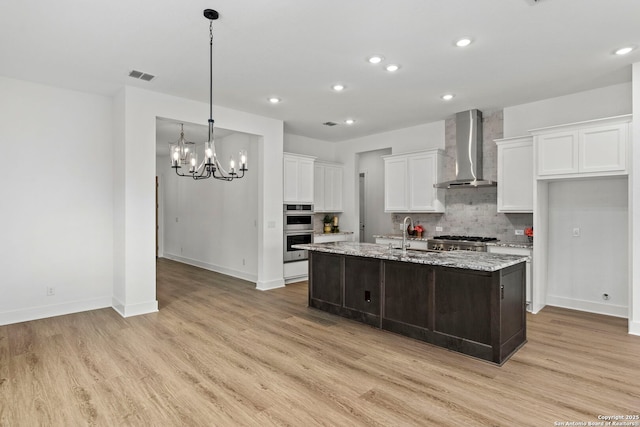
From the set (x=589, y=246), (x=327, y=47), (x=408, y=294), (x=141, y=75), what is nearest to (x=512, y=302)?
(x=408, y=294)

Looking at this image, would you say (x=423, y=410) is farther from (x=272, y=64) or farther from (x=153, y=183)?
(x=153, y=183)

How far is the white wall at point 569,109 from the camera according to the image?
4504 mm

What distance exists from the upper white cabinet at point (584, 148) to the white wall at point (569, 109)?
1.77 ft

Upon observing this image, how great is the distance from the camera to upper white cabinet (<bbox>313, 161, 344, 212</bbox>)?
748 cm

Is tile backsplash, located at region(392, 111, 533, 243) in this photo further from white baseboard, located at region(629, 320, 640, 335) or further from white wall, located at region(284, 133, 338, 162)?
white wall, located at region(284, 133, 338, 162)

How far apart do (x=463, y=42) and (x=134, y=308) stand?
4.87 metres

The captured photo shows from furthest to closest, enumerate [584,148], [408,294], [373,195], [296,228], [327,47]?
[373,195] < [296,228] < [584,148] < [408,294] < [327,47]

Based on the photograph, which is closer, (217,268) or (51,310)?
(51,310)

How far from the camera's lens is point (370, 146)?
756 centimetres

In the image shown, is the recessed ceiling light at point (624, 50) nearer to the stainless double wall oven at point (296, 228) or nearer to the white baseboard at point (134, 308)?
the stainless double wall oven at point (296, 228)

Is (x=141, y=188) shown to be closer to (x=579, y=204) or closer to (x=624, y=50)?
→ (x=624, y=50)

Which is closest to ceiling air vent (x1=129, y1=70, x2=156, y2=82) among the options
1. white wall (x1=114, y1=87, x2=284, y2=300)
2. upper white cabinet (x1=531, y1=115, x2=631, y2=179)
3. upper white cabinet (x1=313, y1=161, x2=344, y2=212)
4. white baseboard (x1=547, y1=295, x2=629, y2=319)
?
white wall (x1=114, y1=87, x2=284, y2=300)

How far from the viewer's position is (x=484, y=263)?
10.4 ft

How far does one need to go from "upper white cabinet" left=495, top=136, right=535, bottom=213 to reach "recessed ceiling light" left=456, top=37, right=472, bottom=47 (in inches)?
88.3
